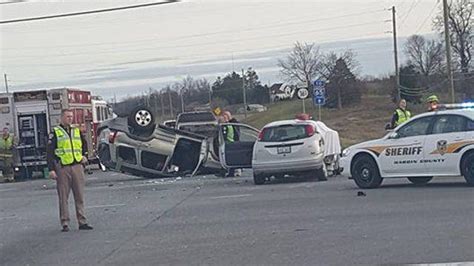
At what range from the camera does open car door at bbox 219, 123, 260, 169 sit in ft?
70.9

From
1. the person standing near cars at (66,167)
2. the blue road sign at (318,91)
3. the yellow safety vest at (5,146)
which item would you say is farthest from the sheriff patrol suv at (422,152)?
the yellow safety vest at (5,146)

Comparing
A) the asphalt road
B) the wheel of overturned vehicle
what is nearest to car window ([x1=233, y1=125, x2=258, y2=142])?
the wheel of overturned vehicle

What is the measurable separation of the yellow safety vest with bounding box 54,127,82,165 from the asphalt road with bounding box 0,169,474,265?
3.59 ft

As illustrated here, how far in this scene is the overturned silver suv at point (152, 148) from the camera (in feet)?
77.3

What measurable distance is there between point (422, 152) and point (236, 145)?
6.40 m

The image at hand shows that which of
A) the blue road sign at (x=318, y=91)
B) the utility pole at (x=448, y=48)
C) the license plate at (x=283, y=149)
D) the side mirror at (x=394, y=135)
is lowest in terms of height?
the license plate at (x=283, y=149)

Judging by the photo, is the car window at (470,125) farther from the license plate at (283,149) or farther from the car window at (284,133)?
the license plate at (283,149)

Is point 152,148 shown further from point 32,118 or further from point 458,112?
point 458,112

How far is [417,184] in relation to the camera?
1730cm

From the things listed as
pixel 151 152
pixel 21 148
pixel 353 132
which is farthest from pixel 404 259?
pixel 353 132

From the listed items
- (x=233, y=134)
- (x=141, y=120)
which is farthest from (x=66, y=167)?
(x=141, y=120)

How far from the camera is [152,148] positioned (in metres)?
23.6

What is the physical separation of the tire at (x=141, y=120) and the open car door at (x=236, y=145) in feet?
7.46

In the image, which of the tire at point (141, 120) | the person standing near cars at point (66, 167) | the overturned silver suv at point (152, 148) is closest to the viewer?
the person standing near cars at point (66, 167)
